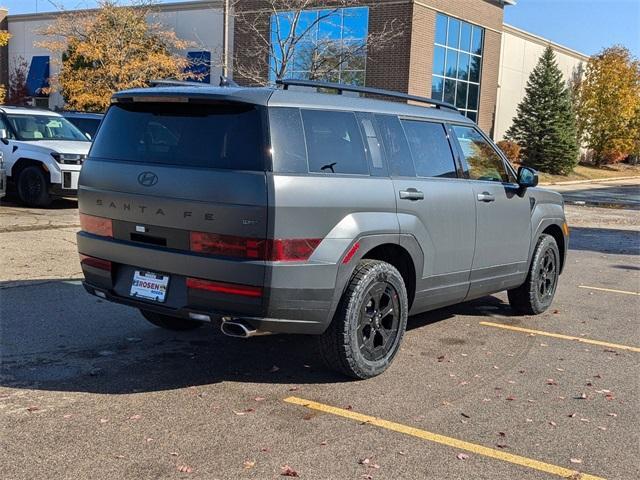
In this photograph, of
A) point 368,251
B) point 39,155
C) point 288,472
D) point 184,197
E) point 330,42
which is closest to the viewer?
point 288,472

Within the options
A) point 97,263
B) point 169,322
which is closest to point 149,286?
point 97,263

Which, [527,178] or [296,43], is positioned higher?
[296,43]

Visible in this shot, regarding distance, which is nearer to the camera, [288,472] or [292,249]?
[288,472]

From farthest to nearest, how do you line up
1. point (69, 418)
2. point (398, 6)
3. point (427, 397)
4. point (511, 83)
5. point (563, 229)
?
point (511, 83), point (398, 6), point (563, 229), point (427, 397), point (69, 418)

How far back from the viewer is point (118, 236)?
16.1 feet

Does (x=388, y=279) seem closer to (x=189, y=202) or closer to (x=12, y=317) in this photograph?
(x=189, y=202)

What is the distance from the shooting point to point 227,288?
14.3ft

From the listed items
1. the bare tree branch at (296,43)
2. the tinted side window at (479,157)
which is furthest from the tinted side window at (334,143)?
the bare tree branch at (296,43)

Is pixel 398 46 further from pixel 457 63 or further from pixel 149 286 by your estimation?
pixel 149 286

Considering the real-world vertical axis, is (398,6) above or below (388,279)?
above

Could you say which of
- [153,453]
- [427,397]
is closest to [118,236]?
[153,453]

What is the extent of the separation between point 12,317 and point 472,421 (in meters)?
4.19

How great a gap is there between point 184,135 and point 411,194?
5.63ft

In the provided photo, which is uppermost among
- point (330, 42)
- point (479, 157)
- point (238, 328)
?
point (330, 42)
